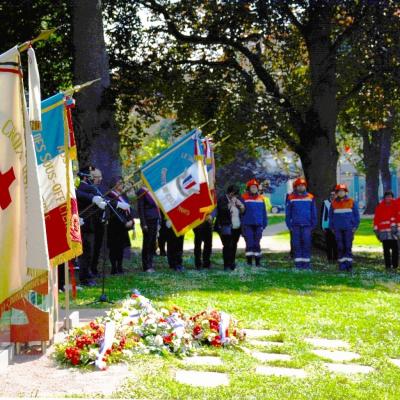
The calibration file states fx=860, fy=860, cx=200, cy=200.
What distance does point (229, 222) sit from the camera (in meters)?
18.4

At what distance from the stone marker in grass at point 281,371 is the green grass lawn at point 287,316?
0.30 feet

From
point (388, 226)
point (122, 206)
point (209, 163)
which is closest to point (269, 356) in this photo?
point (122, 206)

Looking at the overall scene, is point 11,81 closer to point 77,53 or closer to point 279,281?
point 279,281

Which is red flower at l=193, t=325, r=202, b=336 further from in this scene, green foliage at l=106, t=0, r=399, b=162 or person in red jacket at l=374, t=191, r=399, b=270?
green foliage at l=106, t=0, r=399, b=162

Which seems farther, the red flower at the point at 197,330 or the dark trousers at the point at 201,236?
the dark trousers at the point at 201,236

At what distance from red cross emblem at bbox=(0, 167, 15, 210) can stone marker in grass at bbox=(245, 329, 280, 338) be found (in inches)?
145

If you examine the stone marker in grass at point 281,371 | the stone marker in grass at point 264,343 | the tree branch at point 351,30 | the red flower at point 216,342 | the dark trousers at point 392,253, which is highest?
the tree branch at point 351,30

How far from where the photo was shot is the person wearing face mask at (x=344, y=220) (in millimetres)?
18828

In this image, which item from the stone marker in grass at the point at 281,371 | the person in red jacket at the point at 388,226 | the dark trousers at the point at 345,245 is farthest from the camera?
the person in red jacket at the point at 388,226

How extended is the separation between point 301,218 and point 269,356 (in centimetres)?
1046

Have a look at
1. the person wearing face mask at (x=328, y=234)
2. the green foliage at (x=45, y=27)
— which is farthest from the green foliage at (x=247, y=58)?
the person wearing face mask at (x=328, y=234)

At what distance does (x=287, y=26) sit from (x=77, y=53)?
20.7 ft

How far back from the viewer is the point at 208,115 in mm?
25438

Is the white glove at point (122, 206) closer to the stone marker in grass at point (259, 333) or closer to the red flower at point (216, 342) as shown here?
the stone marker in grass at point (259, 333)
